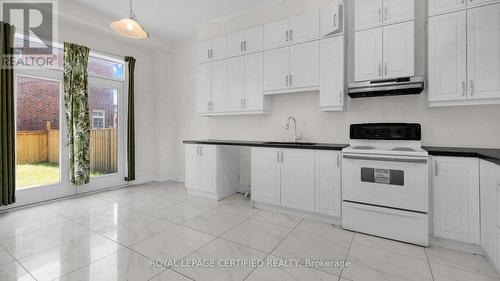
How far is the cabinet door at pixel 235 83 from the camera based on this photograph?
3602 millimetres

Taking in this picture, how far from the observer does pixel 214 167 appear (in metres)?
3.55

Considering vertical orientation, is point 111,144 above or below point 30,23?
below

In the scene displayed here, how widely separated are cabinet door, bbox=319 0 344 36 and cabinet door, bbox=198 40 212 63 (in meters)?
1.97

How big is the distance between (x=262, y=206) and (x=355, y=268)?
1.55m

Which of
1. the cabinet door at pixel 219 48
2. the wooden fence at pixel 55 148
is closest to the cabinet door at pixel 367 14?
the cabinet door at pixel 219 48

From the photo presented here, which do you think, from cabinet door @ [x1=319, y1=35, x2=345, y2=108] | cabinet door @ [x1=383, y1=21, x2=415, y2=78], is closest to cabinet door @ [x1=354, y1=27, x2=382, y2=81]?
cabinet door @ [x1=383, y1=21, x2=415, y2=78]

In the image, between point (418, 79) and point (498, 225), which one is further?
point (418, 79)

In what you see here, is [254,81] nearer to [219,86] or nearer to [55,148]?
[219,86]

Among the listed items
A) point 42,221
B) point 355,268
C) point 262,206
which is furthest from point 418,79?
point 42,221

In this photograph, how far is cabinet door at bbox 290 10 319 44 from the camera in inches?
117

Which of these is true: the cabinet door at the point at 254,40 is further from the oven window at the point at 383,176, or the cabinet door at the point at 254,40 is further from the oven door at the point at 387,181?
the oven window at the point at 383,176

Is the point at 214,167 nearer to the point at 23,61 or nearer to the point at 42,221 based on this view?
the point at 42,221

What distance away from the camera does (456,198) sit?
2.04 metres

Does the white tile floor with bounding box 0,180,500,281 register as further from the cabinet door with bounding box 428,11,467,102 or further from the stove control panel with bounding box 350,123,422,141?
the cabinet door with bounding box 428,11,467,102
